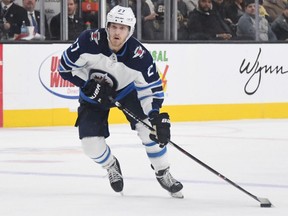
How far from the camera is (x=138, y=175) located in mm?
7094

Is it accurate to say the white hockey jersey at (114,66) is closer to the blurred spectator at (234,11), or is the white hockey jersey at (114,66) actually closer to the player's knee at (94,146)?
the player's knee at (94,146)

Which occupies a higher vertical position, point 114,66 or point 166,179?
point 114,66

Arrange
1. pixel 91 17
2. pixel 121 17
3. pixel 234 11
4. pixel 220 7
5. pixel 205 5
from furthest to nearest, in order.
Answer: pixel 234 11, pixel 220 7, pixel 205 5, pixel 91 17, pixel 121 17

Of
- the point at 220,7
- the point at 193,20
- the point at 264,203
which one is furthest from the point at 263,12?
the point at 264,203

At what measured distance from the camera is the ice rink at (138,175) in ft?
18.0

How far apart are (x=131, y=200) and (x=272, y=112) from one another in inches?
281

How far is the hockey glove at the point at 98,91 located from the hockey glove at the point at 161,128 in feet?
0.94

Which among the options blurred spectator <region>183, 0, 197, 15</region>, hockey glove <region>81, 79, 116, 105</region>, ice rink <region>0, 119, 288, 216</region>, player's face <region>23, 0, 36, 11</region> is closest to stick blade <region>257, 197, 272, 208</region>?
ice rink <region>0, 119, 288, 216</region>

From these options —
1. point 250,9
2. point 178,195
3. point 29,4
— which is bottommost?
point 178,195

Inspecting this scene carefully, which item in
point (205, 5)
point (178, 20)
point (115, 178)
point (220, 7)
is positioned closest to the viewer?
point (115, 178)

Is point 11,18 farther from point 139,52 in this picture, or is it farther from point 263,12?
point 139,52

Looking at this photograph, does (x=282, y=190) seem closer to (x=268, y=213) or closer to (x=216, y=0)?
(x=268, y=213)

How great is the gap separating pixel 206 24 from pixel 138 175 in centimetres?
575

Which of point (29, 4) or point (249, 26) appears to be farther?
point (249, 26)
